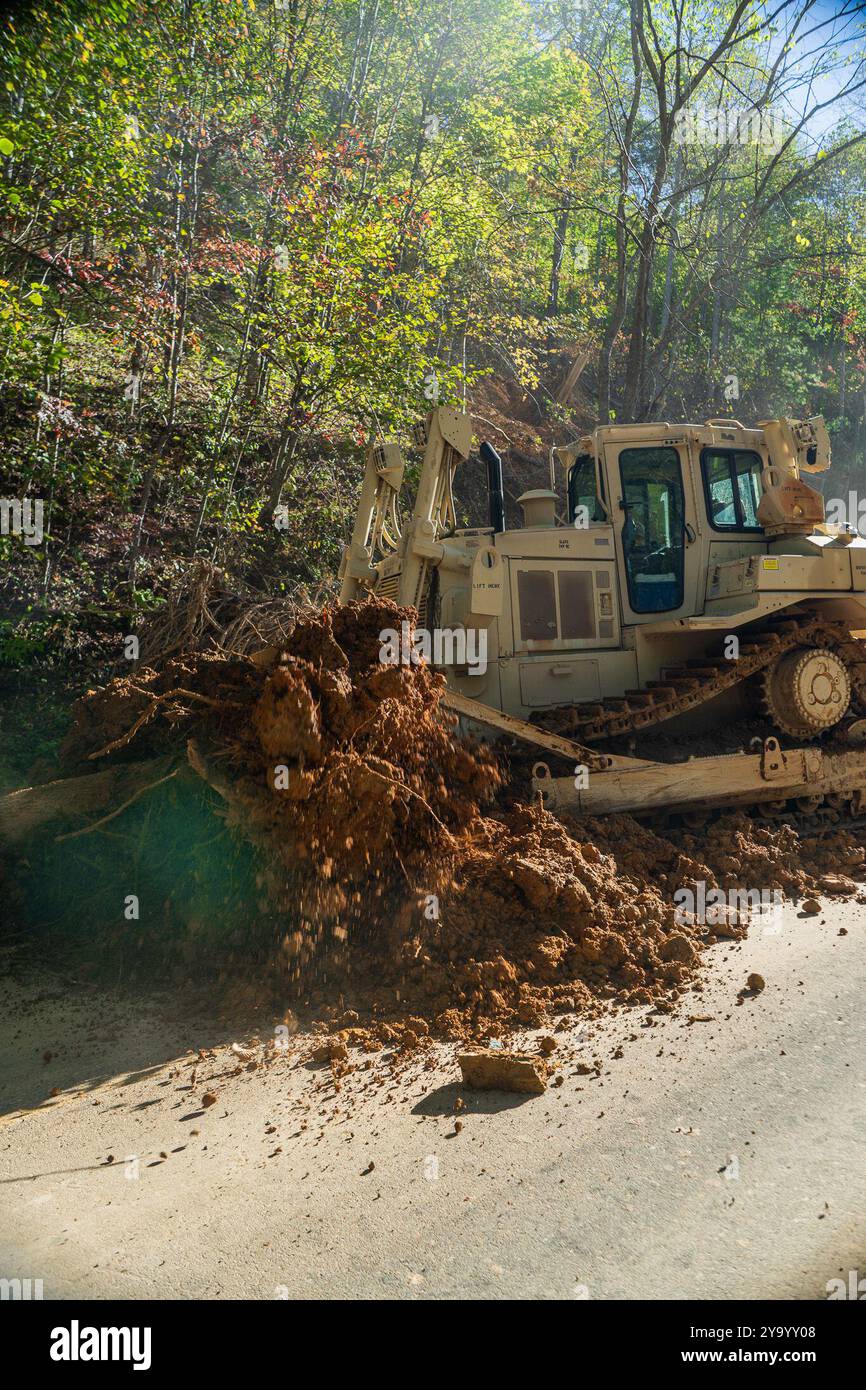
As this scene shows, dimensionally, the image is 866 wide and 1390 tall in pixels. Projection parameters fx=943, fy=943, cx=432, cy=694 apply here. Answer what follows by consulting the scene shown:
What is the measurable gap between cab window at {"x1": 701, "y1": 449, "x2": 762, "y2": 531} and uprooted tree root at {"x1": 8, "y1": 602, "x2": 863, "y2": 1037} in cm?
358

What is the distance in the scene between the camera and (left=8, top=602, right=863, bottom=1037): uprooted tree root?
515 centimetres

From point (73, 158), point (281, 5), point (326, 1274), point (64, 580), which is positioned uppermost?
point (281, 5)

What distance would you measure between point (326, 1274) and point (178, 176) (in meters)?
10.4

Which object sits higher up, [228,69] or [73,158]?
[228,69]

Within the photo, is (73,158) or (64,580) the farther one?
(64,580)

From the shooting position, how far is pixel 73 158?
824 centimetres

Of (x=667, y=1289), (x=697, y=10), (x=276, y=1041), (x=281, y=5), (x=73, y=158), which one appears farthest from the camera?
(x=697, y=10)

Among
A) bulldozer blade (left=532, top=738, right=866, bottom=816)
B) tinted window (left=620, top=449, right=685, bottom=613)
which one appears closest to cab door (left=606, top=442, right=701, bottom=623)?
tinted window (left=620, top=449, right=685, bottom=613)

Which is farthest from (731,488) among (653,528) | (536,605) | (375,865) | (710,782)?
(375,865)

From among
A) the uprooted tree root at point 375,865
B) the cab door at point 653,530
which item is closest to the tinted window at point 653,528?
the cab door at point 653,530

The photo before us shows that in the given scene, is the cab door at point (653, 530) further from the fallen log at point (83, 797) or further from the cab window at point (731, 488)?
the fallen log at point (83, 797)

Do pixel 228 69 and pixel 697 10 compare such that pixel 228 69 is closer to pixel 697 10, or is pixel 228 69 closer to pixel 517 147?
pixel 697 10

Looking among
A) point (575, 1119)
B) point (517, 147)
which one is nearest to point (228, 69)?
point (517, 147)

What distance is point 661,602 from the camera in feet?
26.4
